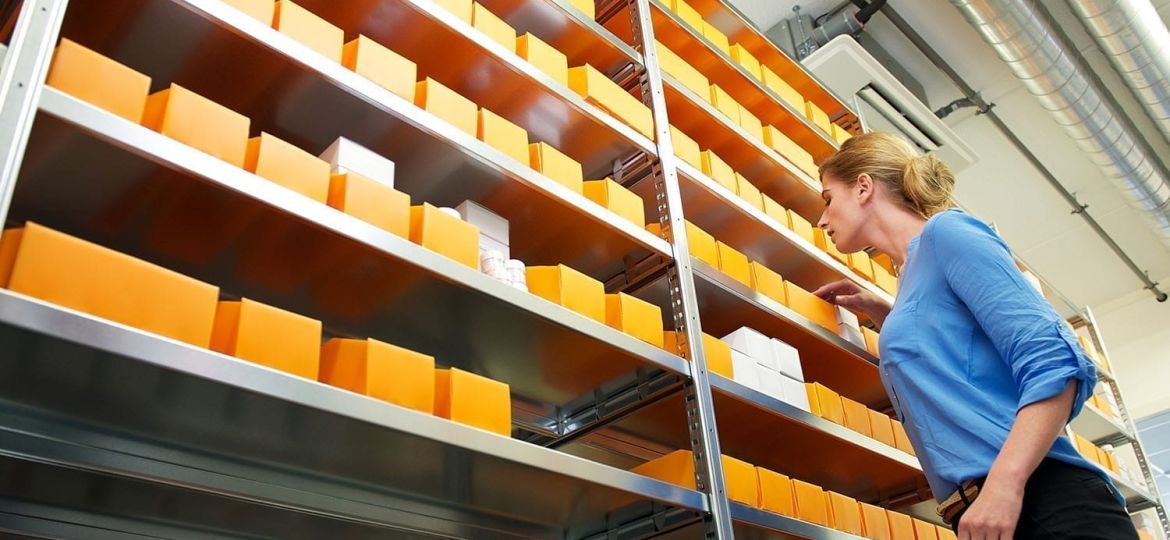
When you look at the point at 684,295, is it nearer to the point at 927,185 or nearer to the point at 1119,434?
the point at 927,185

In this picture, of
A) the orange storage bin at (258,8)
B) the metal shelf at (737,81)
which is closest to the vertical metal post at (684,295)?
the metal shelf at (737,81)

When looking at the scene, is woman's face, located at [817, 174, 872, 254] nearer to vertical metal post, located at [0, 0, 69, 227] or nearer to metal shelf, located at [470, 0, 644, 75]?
metal shelf, located at [470, 0, 644, 75]

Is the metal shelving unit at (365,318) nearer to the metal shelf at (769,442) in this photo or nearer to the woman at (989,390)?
the metal shelf at (769,442)

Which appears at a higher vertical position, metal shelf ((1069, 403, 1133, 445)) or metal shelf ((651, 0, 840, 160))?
metal shelf ((651, 0, 840, 160))

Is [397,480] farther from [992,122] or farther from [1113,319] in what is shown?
[1113,319]

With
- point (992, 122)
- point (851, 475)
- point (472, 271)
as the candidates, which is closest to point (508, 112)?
point (472, 271)

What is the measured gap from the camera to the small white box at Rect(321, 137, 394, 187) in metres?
1.80

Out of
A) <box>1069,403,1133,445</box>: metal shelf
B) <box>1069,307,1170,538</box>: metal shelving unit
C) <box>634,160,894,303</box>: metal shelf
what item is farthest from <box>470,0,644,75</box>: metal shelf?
<box>1069,403,1133,445</box>: metal shelf

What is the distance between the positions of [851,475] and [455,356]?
5.27 feet

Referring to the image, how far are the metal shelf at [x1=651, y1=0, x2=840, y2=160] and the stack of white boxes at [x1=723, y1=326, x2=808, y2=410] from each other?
1148mm

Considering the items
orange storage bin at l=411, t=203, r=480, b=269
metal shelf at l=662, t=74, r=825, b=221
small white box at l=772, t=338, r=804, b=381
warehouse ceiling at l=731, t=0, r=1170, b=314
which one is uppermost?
warehouse ceiling at l=731, t=0, r=1170, b=314

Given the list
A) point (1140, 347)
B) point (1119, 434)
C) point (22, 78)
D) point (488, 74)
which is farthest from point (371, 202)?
point (1140, 347)

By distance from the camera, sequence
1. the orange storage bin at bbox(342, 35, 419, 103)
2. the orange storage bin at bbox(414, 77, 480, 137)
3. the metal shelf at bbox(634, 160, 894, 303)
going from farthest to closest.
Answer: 1. the metal shelf at bbox(634, 160, 894, 303)
2. the orange storage bin at bbox(414, 77, 480, 137)
3. the orange storage bin at bbox(342, 35, 419, 103)

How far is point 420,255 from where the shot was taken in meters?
1.75
